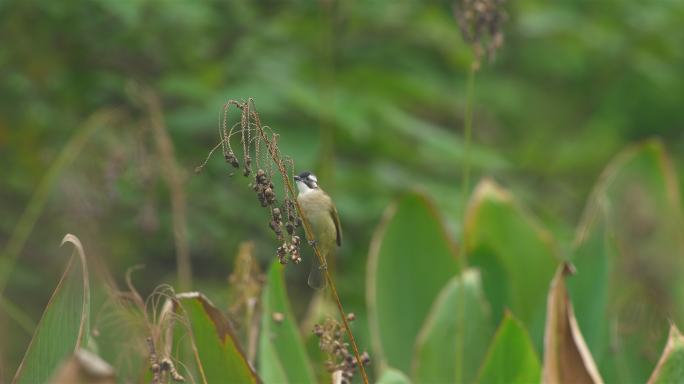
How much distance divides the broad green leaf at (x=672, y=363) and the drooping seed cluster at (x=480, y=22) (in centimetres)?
66

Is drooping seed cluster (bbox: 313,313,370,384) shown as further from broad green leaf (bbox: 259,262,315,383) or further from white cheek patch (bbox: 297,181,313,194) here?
broad green leaf (bbox: 259,262,315,383)

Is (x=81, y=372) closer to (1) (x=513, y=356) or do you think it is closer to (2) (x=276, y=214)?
(2) (x=276, y=214)

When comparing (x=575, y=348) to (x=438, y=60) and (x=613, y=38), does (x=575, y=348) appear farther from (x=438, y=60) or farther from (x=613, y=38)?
(x=613, y=38)

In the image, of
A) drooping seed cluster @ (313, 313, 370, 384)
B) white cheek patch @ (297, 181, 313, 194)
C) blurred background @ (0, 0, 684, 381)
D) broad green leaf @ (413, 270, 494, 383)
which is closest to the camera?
drooping seed cluster @ (313, 313, 370, 384)

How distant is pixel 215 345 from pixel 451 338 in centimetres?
67

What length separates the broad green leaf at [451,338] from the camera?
211 cm

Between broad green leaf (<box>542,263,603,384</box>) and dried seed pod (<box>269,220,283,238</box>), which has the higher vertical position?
dried seed pod (<box>269,220,283,238</box>)

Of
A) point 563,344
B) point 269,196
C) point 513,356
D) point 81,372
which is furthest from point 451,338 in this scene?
point 81,372

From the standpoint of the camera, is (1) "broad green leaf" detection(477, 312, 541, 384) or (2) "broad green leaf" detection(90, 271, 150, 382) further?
(1) "broad green leaf" detection(477, 312, 541, 384)

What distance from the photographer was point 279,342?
6.76 feet

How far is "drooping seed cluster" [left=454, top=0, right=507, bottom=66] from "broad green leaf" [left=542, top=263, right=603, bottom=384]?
53cm

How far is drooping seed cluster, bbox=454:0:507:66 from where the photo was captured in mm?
1937

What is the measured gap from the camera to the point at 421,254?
2.46 meters

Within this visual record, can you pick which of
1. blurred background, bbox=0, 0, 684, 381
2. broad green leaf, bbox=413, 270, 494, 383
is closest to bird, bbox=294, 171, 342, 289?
broad green leaf, bbox=413, 270, 494, 383
